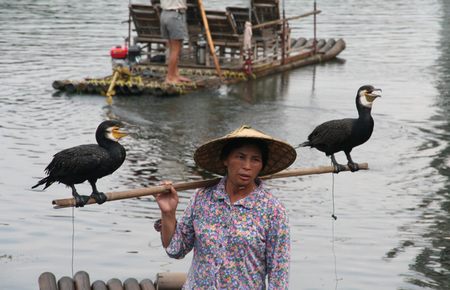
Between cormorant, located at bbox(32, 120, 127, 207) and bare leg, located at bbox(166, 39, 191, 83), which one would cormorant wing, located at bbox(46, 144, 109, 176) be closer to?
cormorant, located at bbox(32, 120, 127, 207)

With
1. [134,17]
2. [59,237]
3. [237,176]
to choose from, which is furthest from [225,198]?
[134,17]

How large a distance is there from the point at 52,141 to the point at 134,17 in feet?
16.3

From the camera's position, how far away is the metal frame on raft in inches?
699

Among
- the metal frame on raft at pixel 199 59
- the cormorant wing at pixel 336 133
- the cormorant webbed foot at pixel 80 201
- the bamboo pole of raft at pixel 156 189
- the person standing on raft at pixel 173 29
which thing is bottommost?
the metal frame on raft at pixel 199 59

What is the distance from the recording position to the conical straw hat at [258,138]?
5793 millimetres

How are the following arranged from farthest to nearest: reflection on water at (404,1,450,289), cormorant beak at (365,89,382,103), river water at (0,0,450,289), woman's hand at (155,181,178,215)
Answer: river water at (0,0,450,289), reflection on water at (404,1,450,289), cormorant beak at (365,89,382,103), woman's hand at (155,181,178,215)

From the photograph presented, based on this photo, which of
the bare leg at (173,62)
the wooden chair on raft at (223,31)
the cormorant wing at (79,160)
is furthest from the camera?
the wooden chair on raft at (223,31)

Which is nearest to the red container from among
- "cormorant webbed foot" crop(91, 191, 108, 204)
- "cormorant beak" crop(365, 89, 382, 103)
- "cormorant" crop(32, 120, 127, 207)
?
"cormorant beak" crop(365, 89, 382, 103)

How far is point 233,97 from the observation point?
17.9 metres

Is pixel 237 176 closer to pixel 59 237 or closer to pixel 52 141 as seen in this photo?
pixel 59 237

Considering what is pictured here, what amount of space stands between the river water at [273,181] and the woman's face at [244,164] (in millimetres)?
3488

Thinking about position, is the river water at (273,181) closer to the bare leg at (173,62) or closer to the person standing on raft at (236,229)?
the bare leg at (173,62)

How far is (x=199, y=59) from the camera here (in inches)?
757

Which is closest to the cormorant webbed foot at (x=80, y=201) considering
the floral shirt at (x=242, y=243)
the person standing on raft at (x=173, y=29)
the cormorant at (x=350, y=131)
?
the floral shirt at (x=242, y=243)
